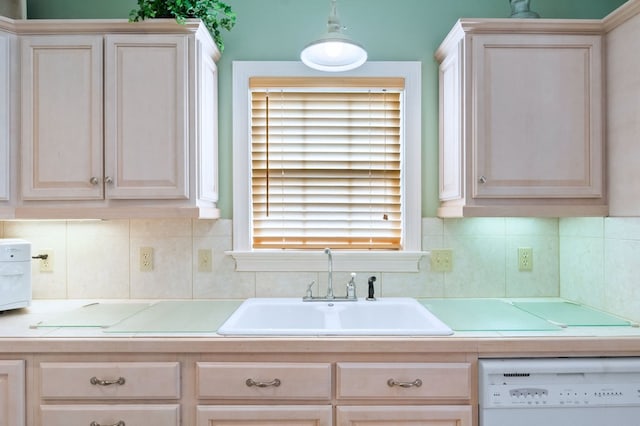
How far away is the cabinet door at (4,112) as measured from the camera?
1.71 metres

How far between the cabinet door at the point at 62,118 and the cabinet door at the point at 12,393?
2.26 feet

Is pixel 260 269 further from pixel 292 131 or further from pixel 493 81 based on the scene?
pixel 493 81

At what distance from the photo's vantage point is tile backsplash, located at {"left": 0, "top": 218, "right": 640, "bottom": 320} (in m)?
2.12

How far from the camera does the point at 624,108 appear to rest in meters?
1.66

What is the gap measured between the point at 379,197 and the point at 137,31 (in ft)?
4.54

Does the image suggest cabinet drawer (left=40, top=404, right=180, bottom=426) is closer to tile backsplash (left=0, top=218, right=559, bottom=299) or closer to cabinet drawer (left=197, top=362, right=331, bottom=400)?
cabinet drawer (left=197, top=362, right=331, bottom=400)

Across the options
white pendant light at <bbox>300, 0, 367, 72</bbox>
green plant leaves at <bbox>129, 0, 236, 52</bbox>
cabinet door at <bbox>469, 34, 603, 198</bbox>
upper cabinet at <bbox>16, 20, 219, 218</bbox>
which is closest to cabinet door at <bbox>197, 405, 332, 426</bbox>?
upper cabinet at <bbox>16, 20, 219, 218</bbox>

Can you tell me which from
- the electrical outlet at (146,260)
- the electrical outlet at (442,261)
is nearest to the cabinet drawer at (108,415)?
the electrical outlet at (146,260)

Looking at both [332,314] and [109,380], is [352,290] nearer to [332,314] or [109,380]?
[332,314]

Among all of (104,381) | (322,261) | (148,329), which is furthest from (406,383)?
(104,381)

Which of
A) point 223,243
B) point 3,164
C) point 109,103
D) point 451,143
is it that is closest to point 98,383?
point 223,243

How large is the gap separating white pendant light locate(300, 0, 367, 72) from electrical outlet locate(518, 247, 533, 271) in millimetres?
1286

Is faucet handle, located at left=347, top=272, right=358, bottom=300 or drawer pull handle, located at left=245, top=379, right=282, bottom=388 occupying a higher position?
faucet handle, located at left=347, top=272, right=358, bottom=300

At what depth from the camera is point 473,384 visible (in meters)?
1.49
